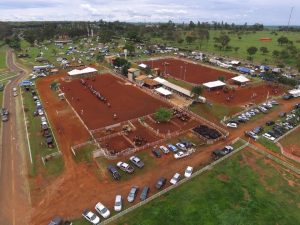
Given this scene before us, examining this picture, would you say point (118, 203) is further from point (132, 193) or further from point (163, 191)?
point (163, 191)

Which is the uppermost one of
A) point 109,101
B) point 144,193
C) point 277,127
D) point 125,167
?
point 277,127

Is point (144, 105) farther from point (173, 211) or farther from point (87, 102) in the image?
point (173, 211)

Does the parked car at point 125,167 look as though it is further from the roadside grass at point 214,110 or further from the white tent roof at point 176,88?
the white tent roof at point 176,88

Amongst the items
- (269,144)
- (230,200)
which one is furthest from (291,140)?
(230,200)

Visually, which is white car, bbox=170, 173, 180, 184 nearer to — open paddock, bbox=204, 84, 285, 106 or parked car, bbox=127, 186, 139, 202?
parked car, bbox=127, 186, 139, 202

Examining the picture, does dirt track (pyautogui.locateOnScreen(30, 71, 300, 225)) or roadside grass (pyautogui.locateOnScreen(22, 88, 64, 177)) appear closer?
dirt track (pyautogui.locateOnScreen(30, 71, 300, 225))

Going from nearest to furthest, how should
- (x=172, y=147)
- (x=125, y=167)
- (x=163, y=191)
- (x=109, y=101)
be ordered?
(x=163, y=191) → (x=125, y=167) → (x=172, y=147) → (x=109, y=101)

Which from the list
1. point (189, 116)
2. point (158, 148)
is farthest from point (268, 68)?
point (158, 148)

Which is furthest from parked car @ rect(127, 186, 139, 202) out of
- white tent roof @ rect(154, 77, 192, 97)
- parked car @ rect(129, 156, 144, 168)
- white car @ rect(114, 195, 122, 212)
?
white tent roof @ rect(154, 77, 192, 97)
